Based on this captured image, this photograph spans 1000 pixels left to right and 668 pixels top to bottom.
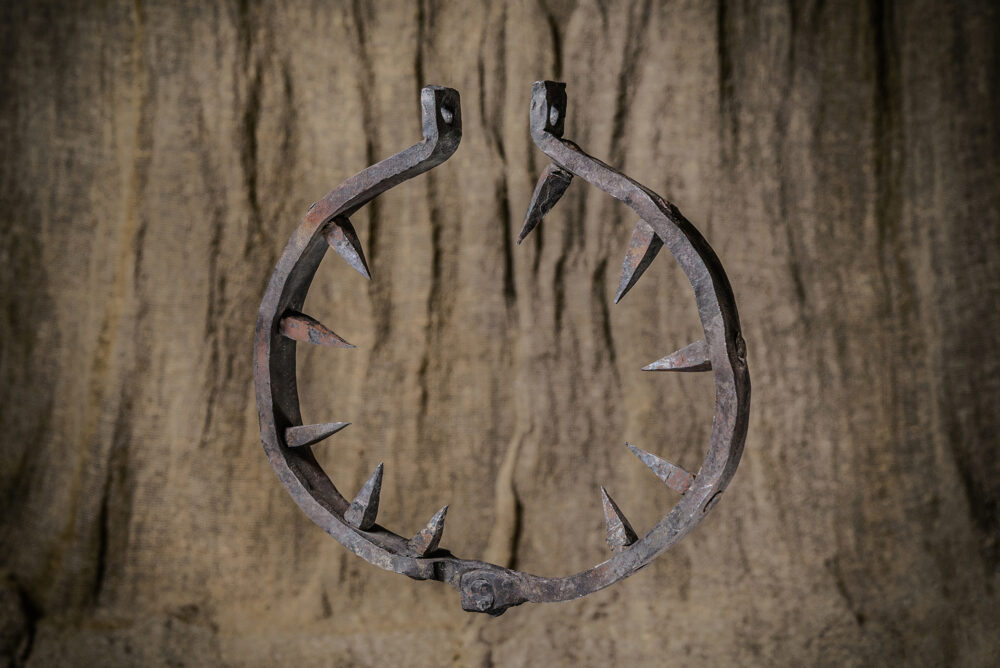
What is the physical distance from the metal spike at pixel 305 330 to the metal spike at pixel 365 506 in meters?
0.13

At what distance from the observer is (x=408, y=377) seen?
138cm

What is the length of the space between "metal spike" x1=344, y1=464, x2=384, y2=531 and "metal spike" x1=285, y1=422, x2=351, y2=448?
0.06 meters

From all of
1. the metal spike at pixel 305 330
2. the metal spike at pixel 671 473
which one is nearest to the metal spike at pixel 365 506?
the metal spike at pixel 305 330

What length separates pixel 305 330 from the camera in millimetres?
1030

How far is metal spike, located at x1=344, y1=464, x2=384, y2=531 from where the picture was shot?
1.01 m

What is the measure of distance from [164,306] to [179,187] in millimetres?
155

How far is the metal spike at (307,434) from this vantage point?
102 centimetres

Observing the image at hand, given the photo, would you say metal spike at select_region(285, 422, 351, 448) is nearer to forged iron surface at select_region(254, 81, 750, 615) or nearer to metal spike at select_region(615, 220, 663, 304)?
forged iron surface at select_region(254, 81, 750, 615)

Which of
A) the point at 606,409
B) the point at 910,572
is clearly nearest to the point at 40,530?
the point at 606,409

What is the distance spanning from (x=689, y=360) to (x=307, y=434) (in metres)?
0.38

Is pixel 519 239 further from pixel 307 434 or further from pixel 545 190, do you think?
pixel 307 434

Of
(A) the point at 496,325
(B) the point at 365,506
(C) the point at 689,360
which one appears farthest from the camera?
(A) the point at 496,325

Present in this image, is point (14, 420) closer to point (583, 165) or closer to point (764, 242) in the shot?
point (583, 165)

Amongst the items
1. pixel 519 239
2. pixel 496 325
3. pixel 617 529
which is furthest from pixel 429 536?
pixel 496 325
